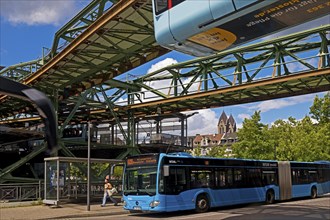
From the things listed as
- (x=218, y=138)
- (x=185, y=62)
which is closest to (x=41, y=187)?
(x=185, y=62)

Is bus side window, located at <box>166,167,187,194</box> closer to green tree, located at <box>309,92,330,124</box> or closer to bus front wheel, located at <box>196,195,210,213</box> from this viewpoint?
bus front wheel, located at <box>196,195,210,213</box>

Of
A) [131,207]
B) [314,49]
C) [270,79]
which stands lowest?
[131,207]

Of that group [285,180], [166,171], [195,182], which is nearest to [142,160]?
[166,171]

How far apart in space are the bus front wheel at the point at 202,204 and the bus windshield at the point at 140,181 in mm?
2698

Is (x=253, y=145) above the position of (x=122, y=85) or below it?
below

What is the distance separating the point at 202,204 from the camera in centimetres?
1998

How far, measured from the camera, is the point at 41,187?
2670 centimetres

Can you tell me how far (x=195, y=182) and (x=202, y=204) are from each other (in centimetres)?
114

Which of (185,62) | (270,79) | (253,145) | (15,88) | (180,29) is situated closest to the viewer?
(15,88)

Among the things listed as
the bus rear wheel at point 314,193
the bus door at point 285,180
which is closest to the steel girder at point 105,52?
the bus door at point 285,180

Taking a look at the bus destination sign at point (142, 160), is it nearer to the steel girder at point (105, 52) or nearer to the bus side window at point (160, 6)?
the steel girder at point (105, 52)

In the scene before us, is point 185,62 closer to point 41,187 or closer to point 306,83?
point 306,83

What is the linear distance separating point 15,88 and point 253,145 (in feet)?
157

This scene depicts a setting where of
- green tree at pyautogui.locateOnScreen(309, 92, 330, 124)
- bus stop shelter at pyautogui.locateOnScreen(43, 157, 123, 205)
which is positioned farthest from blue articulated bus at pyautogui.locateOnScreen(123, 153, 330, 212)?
green tree at pyautogui.locateOnScreen(309, 92, 330, 124)
